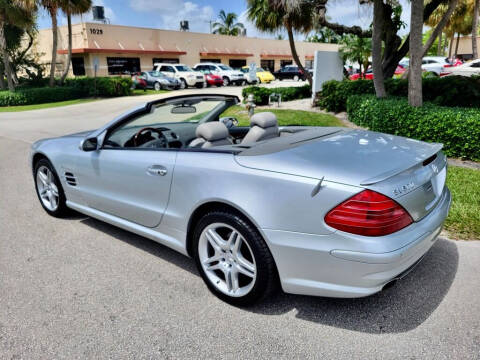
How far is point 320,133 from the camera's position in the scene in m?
3.32

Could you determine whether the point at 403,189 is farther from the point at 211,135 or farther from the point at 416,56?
the point at 416,56

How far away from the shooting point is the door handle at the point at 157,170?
306 cm

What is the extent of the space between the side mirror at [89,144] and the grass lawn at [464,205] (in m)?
3.55

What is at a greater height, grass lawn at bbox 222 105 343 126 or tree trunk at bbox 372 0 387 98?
tree trunk at bbox 372 0 387 98

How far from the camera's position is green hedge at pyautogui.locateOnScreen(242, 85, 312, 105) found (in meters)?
16.0

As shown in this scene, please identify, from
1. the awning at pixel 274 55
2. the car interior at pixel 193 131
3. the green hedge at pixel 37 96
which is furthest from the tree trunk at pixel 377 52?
the awning at pixel 274 55

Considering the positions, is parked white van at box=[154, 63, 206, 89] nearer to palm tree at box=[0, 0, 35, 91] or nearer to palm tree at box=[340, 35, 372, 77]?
palm tree at box=[0, 0, 35, 91]

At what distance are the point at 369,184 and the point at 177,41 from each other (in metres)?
39.7

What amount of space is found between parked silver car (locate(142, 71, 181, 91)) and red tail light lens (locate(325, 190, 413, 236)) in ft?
88.0

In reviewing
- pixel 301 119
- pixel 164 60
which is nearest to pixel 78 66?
pixel 164 60

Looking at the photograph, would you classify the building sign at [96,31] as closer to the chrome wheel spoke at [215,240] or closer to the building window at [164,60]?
the building window at [164,60]

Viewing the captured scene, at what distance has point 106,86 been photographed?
2491cm

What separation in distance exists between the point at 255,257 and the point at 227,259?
32cm

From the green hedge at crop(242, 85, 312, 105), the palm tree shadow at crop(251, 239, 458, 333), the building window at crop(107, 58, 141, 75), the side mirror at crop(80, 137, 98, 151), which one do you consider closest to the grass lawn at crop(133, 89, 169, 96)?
the building window at crop(107, 58, 141, 75)
